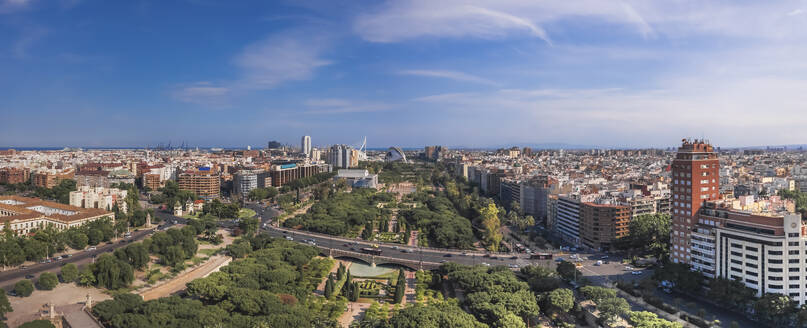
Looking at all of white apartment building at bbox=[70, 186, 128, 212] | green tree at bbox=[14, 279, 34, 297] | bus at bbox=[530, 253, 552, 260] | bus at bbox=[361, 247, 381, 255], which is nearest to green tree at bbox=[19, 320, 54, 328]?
green tree at bbox=[14, 279, 34, 297]

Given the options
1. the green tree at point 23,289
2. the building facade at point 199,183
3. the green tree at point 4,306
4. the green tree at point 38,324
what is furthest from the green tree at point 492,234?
the building facade at point 199,183

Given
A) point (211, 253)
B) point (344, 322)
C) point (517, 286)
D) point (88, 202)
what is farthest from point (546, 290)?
point (88, 202)

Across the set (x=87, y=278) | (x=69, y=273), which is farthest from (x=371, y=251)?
(x=69, y=273)

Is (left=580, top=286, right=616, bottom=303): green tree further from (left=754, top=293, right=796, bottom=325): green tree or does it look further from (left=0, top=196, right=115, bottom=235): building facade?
(left=0, top=196, right=115, bottom=235): building facade

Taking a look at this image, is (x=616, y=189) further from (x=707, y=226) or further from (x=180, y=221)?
(x=180, y=221)

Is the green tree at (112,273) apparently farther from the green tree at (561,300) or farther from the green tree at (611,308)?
the green tree at (611,308)

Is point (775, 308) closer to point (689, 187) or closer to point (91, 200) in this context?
point (689, 187)
